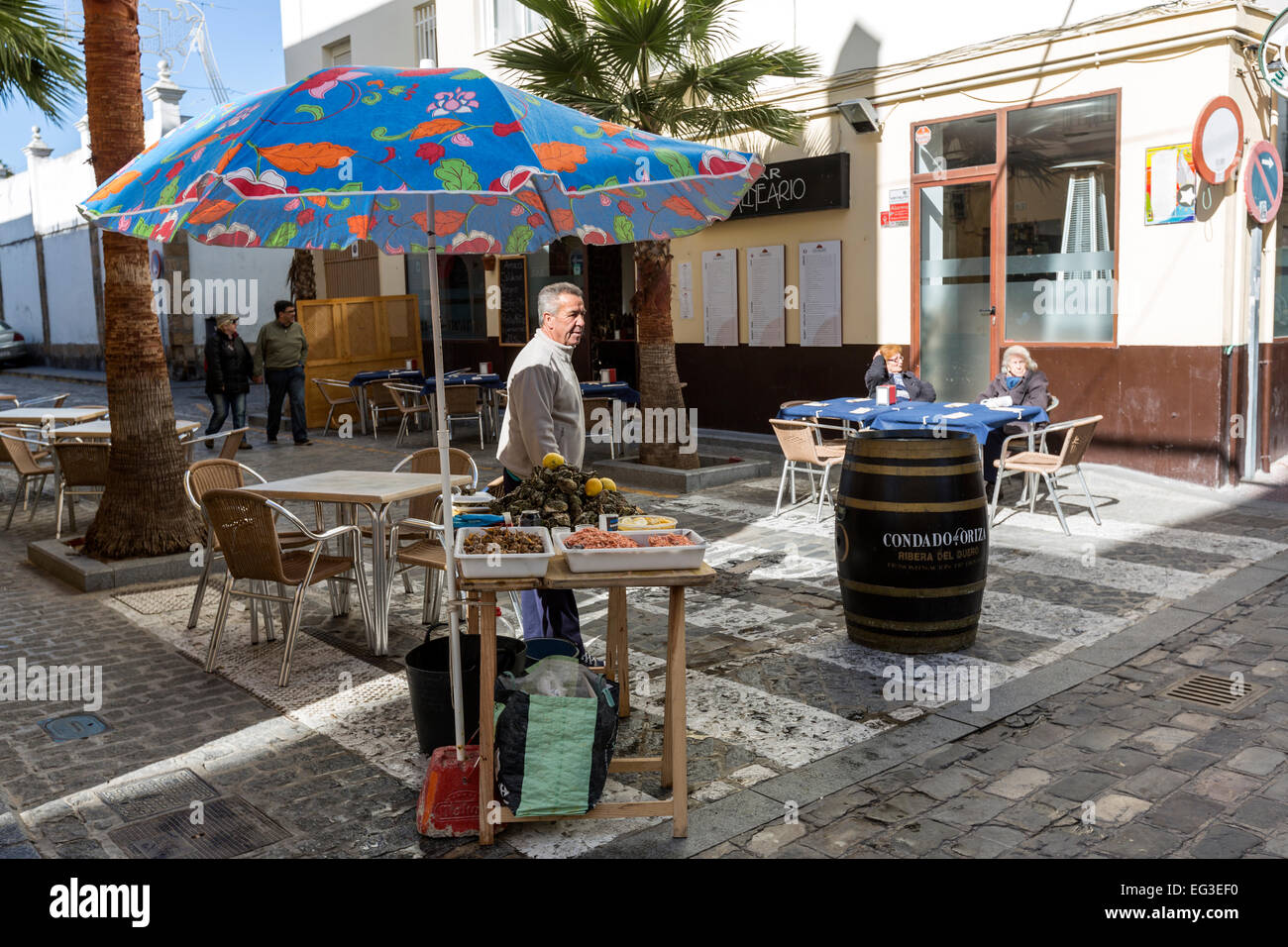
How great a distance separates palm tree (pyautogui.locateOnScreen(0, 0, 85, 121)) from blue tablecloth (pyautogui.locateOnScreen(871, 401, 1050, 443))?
927 centimetres

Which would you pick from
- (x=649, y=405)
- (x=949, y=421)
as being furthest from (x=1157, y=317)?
(x=649, y=405)

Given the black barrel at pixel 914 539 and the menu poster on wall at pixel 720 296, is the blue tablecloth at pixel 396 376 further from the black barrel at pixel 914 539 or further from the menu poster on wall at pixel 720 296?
the black barrel at pixel 914 539

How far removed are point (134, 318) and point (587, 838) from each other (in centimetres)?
549

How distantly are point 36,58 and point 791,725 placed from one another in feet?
37.0

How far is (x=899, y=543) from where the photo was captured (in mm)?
5395

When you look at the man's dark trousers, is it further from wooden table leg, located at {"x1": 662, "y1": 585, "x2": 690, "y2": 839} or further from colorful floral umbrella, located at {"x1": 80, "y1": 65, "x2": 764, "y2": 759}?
wooden table leg, located at {"x1": 662, "y1": 585, "x2": 690, "y2": 839}

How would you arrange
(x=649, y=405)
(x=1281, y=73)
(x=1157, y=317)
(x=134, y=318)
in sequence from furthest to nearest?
(x=649, y=405), (x=1157, y=317), (x=1281, y=73), (x=134, y=318)

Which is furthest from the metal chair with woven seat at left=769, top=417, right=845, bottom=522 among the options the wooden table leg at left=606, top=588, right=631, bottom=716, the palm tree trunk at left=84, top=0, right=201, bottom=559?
the palm tree trunk at left=84, top=0, right=201, bottom=559

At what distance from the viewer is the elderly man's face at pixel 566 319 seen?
478 centimetres

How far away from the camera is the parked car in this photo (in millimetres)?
32406

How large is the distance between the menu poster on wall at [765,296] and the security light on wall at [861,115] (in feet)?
5.62
